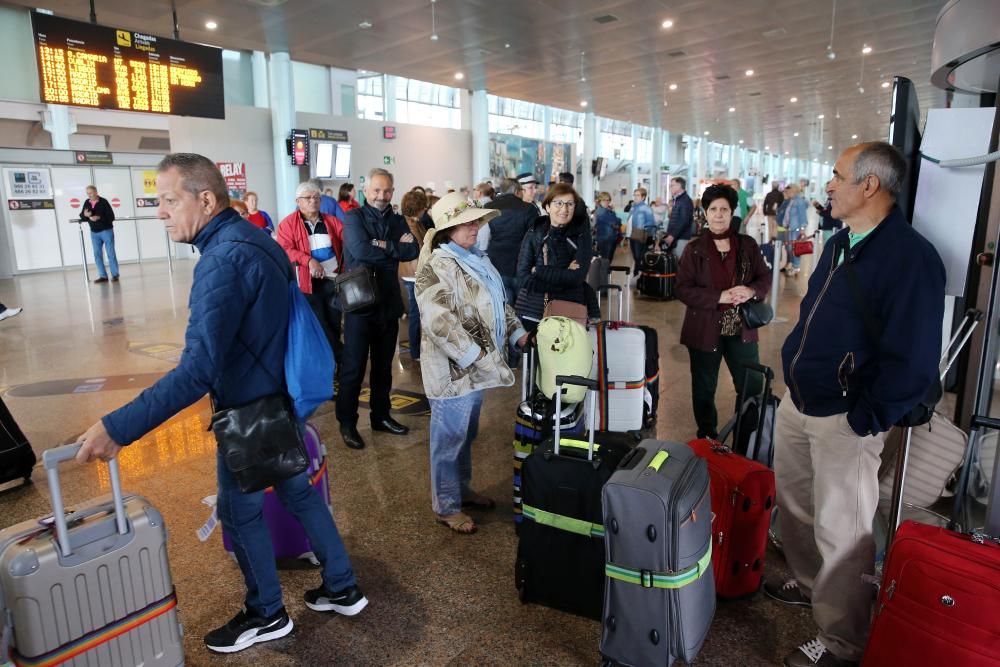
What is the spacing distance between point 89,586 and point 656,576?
1615 mm

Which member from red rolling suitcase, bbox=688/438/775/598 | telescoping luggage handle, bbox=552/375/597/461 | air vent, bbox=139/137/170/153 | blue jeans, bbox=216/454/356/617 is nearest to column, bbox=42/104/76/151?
air vent, bbox=139/137/170/153

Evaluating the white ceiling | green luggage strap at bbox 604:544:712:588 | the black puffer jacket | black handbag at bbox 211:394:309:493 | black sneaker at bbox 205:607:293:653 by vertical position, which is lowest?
black sneaker at bbox 205:607:293:653

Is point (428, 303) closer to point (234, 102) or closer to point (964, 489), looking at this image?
point (964, 489)

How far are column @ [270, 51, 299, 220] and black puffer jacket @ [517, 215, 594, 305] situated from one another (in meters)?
11.2

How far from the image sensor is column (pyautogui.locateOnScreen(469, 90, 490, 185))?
1841 cm

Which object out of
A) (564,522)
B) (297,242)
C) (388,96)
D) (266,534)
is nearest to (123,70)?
(297,242)

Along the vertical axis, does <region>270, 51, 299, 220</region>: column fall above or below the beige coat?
above

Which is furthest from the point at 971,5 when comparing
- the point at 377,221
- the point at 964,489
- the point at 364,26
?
the point at 364,26

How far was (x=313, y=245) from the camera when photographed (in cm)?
496

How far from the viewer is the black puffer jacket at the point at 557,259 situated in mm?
4215

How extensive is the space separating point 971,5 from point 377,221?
317 cm

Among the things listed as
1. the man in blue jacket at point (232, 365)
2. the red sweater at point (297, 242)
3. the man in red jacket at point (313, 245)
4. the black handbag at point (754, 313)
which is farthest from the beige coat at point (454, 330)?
the red sweater at point (297, 242)

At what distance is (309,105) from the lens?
15.9 meters

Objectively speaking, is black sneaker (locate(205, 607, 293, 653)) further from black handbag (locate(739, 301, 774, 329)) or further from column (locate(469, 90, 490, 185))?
column (locate(469, 90, 490, 185))
